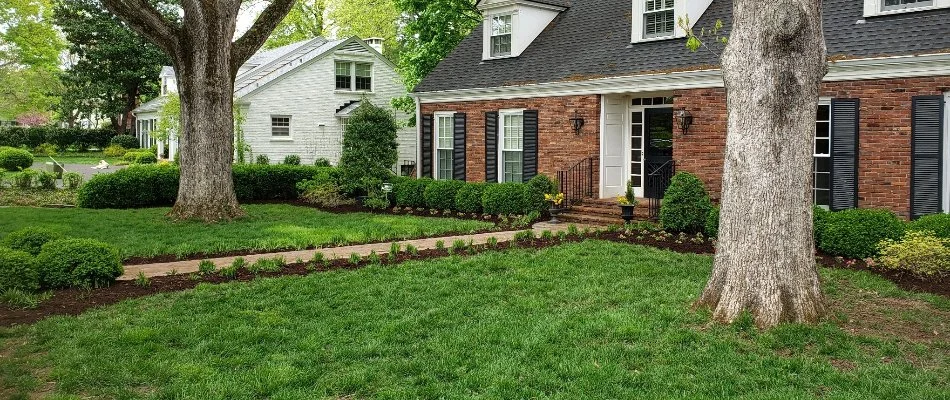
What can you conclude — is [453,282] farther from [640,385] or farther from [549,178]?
[549,178]

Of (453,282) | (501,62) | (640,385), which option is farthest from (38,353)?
(501,62)

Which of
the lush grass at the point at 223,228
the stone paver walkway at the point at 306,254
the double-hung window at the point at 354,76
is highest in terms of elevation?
the double-hung window at the point at 354,76

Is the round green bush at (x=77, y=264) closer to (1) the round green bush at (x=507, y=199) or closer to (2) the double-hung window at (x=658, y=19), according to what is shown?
(1) the round green bush at (x=507, y=199)

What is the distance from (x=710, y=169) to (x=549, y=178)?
3490mm

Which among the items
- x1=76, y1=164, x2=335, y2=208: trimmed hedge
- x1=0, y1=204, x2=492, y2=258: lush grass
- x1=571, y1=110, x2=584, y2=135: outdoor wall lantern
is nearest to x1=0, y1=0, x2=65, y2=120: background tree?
x1=76, y1=164, x2=335, y2=208: trimmed hedge

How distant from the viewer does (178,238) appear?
12.1m

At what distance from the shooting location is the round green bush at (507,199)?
591 inches

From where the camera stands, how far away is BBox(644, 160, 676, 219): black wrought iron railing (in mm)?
13742

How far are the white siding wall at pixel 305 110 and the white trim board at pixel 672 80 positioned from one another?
9760mm

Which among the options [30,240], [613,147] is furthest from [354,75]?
[30,240]

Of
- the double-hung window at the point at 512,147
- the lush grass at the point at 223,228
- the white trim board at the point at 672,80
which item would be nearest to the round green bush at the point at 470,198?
the lush grass at the point at 223,228

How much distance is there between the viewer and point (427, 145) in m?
19.5

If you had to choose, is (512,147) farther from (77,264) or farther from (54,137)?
(54,137)

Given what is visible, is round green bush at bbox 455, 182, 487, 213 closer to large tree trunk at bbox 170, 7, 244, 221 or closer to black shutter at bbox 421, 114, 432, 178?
black shutter at bbox 421, 114, 432, 178
